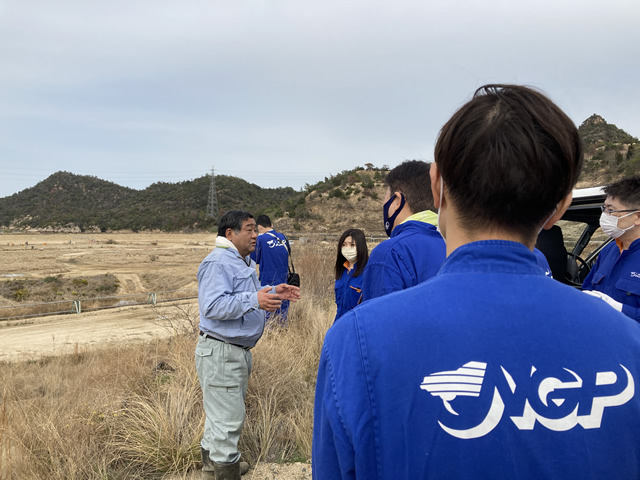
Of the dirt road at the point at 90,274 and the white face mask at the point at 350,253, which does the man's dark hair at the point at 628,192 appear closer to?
the white face mask at the point at 350,253

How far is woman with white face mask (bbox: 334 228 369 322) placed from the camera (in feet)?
17.0

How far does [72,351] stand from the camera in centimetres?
1039

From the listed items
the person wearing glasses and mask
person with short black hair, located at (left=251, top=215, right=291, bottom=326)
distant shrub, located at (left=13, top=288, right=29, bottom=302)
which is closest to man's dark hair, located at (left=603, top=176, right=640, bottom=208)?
the person wearing glasses and mask

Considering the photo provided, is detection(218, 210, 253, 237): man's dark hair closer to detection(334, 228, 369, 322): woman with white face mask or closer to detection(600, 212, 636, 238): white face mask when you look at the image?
detection(334, 228, 369, 322): woman with white face mask

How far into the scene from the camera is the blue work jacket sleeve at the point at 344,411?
91 centimetres

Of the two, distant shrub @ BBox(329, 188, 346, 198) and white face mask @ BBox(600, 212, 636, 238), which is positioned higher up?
distant shrub @ BBox(329, 188, 346, 198)

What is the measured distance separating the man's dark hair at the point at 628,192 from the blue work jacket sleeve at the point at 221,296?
298 cm

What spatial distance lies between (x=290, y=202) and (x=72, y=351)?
40390 millimetres

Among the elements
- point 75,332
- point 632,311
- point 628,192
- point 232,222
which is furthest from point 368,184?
point 632,311

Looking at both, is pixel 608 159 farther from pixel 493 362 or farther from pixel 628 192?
pixel 493 362

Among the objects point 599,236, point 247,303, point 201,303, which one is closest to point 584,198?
point 247,303

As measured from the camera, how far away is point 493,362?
0.87 metres

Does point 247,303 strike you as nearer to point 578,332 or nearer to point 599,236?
point 578,332

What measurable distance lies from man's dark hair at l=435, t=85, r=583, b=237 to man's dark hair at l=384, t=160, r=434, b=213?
5.24ft
